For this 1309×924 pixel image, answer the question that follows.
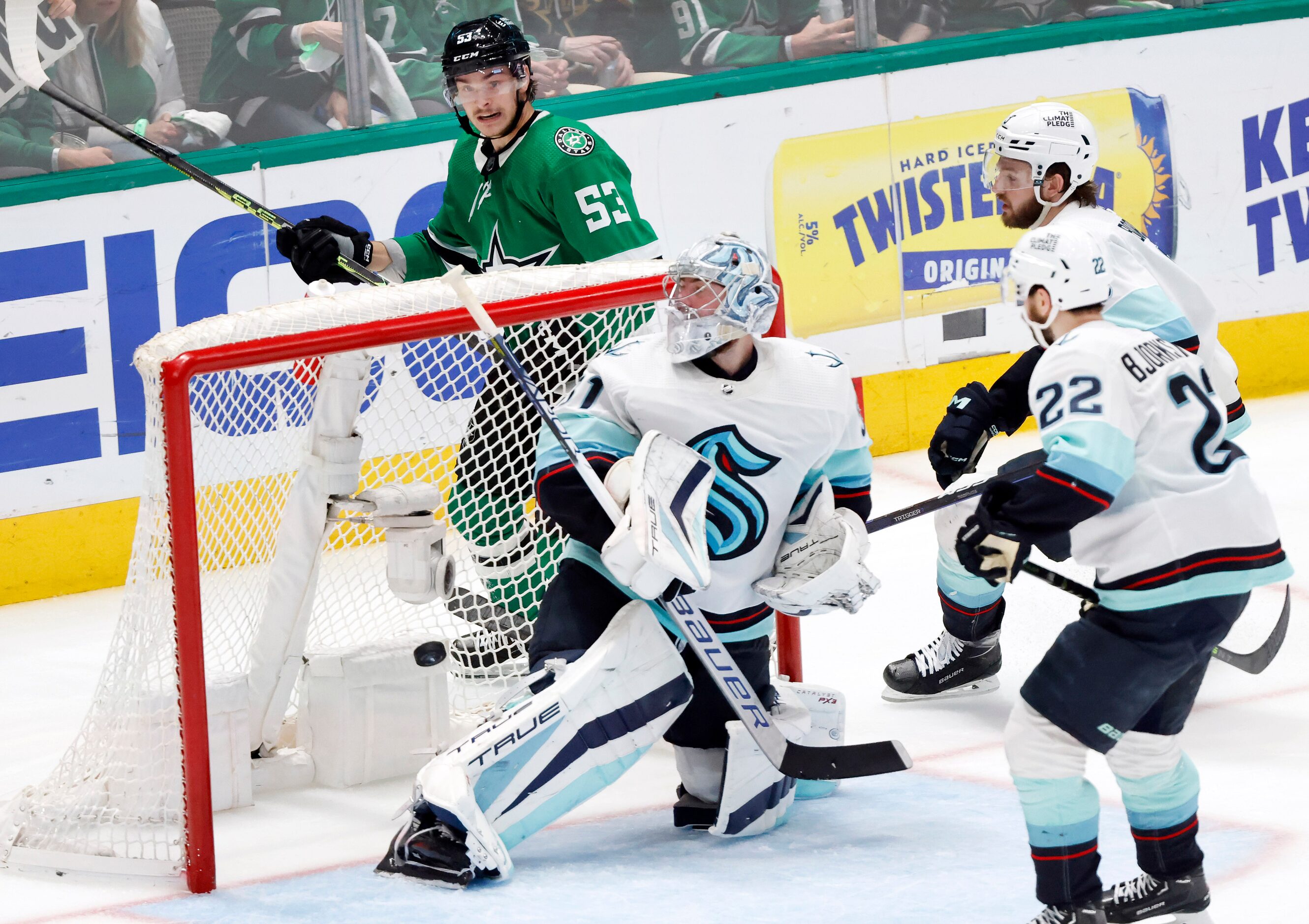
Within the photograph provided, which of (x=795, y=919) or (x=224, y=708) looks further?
(x=224, y=708)

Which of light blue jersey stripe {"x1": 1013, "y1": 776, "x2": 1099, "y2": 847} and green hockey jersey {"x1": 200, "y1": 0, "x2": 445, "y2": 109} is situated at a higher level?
green hockey jersey {"x1": 200, "y1": 0, "x2": 445, "y2": 109}

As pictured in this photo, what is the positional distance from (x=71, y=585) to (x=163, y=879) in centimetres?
192

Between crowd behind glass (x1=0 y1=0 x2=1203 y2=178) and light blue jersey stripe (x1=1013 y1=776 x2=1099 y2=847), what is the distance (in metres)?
2.96

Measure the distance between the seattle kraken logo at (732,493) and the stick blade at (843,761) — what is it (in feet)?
1.07

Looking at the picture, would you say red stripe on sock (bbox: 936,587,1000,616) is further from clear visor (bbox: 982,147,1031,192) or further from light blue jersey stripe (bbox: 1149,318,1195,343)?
clear visor (bbox: 982,147,1031,192)

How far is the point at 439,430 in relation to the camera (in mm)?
3498

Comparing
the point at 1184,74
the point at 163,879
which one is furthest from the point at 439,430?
the point at 1184,74

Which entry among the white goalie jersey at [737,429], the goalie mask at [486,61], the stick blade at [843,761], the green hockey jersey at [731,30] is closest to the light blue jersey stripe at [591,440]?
the white goalie jersey at [737,429]

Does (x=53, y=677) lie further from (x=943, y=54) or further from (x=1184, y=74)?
(x=1184, y=74)

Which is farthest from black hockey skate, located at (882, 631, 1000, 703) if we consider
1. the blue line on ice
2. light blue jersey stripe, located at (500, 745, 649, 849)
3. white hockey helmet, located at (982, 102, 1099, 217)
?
light blue jersey stripe, located at (500, 745, 649, 849)

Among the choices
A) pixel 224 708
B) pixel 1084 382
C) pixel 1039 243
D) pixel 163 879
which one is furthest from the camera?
pixel 224 708

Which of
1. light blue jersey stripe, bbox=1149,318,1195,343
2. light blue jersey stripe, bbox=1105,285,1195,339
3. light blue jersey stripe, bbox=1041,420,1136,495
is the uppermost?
light blue jersey stripe, bbox=1105,285,1195,339

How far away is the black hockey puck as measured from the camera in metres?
3.30

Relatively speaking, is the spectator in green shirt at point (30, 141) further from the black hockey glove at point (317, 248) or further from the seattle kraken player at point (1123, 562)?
the seattle kraken player at point (1123, 562)
